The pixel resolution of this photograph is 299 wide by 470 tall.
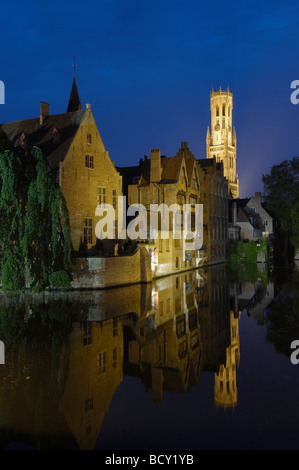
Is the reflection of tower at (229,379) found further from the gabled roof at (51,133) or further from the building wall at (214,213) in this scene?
the building wall at (214,213)

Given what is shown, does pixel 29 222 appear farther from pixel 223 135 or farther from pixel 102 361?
pixel 223 135

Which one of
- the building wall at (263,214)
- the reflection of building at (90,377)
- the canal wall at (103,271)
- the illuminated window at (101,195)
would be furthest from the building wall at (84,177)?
the building wall at (263,214)

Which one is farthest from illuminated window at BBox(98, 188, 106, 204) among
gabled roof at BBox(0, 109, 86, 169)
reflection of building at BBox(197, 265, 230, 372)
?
reflection of building at BBox(197, 265, 230, 372)

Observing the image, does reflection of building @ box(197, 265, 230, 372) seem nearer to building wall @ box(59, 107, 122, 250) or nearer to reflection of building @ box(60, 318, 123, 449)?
reflection of building @ box(60, 318, 123, 449)

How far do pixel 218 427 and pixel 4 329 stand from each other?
34.9 ft

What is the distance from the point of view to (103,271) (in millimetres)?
27438

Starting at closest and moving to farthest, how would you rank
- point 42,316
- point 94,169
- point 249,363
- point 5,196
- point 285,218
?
point 249,363, point 42,316, point 5,196, point 94,169, point 285,218

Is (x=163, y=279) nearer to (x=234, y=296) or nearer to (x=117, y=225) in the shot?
(x=117, y=225)

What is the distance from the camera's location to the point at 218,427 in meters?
8.16

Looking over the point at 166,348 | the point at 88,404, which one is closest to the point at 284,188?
the point at 166,348

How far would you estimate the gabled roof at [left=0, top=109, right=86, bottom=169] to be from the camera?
31828 millimetres

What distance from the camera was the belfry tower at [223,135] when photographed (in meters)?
144

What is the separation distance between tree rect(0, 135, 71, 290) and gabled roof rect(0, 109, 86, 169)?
7.77 m
